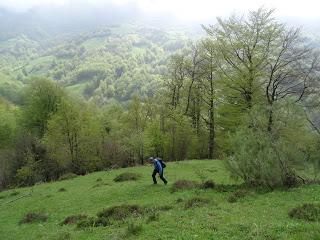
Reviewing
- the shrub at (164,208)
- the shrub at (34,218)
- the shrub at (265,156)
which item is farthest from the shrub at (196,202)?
the shrub at (34,218)

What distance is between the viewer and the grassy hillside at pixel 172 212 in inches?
610

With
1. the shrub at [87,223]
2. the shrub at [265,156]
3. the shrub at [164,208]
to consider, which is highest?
the shrub at [265,156]

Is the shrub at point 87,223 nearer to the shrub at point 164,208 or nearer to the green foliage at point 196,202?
the shrub at point 164,208

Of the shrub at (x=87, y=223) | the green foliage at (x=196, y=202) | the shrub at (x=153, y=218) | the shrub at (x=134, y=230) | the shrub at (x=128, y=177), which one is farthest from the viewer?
the shrub at (x=128, y=177)

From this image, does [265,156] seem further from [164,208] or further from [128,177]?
[128,177]

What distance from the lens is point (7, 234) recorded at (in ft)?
81.3

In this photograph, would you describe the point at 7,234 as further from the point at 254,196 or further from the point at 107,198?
the point at 254,196

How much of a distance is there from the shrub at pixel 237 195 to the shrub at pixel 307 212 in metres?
4.34

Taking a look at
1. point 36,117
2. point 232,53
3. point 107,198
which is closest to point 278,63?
point 232,53

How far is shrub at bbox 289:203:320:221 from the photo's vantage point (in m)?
16.5

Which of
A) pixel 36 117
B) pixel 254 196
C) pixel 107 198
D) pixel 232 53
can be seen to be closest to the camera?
pixel 254 196

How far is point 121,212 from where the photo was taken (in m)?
22.4

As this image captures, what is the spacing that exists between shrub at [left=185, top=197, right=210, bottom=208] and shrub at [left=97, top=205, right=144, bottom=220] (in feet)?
8.98

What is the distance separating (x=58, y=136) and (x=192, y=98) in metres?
20.6
